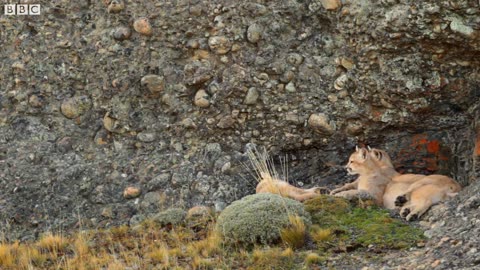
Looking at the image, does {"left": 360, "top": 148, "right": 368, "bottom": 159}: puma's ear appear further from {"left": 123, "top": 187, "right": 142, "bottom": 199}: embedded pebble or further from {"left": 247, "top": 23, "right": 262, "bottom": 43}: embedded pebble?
{"left": 123, "top": 187, "right": 142, "bottom": 199}: embedded pebble

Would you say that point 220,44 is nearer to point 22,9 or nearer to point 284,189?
point 284,189

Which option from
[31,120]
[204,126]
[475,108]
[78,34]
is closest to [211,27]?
[204,126]

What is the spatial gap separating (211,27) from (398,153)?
3.96 meters

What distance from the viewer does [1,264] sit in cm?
1037

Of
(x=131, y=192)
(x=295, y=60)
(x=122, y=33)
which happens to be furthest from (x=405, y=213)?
(x=122, y=33)

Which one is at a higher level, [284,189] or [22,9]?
[22,9]

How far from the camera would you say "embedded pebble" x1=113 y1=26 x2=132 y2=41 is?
44.1ft

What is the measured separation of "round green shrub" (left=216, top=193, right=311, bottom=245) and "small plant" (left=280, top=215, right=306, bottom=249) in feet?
0.36

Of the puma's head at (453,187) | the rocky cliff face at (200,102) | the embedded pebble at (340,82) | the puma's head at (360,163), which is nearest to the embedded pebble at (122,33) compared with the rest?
the rocky cliff face at (200,102)

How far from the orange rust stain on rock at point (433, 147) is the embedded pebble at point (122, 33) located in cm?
570

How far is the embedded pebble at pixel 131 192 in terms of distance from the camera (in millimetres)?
12898

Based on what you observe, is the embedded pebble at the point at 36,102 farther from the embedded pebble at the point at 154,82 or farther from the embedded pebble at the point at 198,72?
the embedded pebble at the point at 198,72

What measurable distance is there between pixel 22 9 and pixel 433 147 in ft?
26.4

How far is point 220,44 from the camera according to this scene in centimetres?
1300
